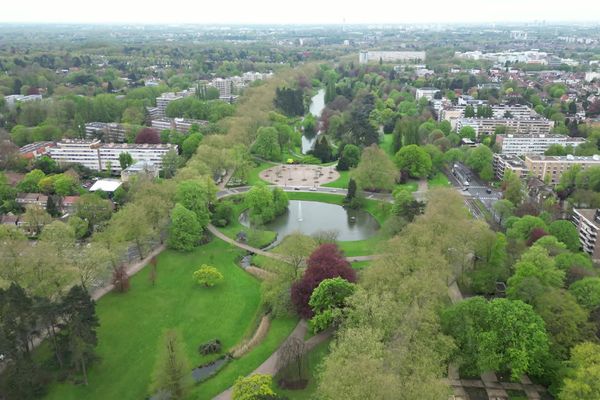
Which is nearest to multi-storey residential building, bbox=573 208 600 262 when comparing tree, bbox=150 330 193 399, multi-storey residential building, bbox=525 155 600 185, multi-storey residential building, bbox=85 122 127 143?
multi-storey residential building, bbox=525 155 600 185

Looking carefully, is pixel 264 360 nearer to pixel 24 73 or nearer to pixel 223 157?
pixel 223 157

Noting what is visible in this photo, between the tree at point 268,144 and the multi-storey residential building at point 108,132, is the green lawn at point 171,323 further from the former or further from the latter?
the multi-storey residential building at point 108,132

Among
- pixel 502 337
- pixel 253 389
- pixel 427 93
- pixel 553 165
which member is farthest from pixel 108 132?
pixel 502 337

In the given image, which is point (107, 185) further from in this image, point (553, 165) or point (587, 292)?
point (553, 165)

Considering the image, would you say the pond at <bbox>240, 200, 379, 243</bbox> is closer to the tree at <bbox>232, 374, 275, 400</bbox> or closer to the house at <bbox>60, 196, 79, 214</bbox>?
the house at <bbox>60, 196, 79, 214</bbox>

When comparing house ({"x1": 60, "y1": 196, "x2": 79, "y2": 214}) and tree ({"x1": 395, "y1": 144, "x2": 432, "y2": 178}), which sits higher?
tree ({"x1": 395, "y1": 144, "x2": 432, "y2": 178})

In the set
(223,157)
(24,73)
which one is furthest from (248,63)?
(223,157)
